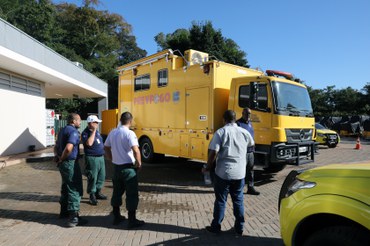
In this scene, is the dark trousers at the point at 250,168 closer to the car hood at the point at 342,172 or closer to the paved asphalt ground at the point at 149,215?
the paved asphalt ground at the point at 149,215

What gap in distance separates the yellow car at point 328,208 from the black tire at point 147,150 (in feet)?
25.2

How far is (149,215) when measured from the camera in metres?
5.51

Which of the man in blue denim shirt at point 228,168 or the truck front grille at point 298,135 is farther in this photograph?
the truck front grille at point 298,135

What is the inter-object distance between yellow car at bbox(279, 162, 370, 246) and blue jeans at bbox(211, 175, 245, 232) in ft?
4.23

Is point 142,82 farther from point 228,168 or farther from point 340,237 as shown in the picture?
point 340,237

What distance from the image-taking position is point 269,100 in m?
7.41

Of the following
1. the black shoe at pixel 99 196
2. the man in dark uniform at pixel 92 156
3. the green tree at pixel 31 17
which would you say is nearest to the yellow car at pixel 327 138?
the black shoe at pixel 99 196

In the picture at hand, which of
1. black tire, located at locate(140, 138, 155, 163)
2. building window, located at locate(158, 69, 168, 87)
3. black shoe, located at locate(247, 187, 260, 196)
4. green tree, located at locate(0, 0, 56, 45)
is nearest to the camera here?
black shoe, located at locate(247, 187, 260, 196)

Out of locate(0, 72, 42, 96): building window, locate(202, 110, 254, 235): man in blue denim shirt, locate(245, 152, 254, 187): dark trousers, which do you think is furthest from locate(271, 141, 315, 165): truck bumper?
locate(0, 72, 42, 96): building window

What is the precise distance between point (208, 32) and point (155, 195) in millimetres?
27461

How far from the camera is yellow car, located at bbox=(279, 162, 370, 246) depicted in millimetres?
2477

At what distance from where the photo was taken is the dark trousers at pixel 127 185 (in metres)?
4.79

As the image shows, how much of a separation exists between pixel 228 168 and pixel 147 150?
6.83m

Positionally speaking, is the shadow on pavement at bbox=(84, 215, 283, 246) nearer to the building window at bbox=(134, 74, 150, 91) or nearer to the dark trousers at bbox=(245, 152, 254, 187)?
the dark trousers at bbox=(245, 152, 254, 187)
